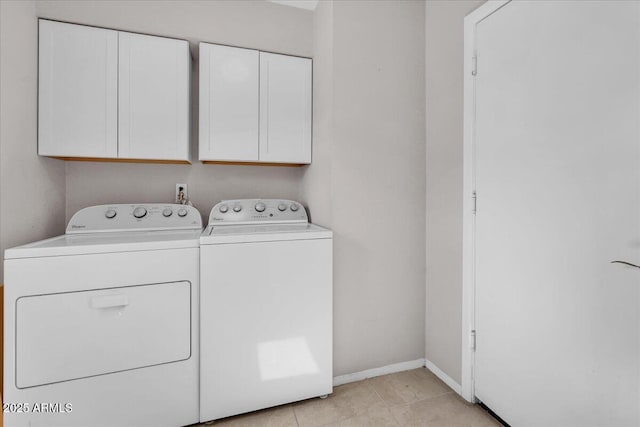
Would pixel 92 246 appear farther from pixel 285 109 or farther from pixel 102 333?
pixel 285 109

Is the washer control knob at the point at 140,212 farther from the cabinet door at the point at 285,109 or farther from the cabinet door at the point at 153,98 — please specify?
the cabinet door at the point at 285,109

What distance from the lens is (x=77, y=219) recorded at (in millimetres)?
1778

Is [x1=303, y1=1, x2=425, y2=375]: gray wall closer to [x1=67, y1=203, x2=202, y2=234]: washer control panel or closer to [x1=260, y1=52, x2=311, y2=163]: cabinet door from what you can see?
[x1=260, y1=52, x2=311, y2=163]: cabinet door

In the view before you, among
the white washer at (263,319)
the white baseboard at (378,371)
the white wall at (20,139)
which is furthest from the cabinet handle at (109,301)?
the white baseboard at (378,371)

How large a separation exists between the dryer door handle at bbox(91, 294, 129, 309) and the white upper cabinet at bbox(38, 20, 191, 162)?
0.87m

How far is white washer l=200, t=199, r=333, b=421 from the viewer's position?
1.55m

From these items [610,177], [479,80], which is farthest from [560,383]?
[479,80]

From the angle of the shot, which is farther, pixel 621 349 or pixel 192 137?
pixel 192 137

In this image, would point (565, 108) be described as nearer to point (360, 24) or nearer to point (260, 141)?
point (360, 24)

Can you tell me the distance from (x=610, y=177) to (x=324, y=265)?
129 cm

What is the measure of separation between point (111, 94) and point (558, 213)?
240cm

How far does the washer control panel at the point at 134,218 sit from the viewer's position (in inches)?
70.3

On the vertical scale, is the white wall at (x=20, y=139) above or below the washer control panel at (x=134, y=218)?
above

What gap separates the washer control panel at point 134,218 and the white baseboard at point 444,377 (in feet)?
5.99
